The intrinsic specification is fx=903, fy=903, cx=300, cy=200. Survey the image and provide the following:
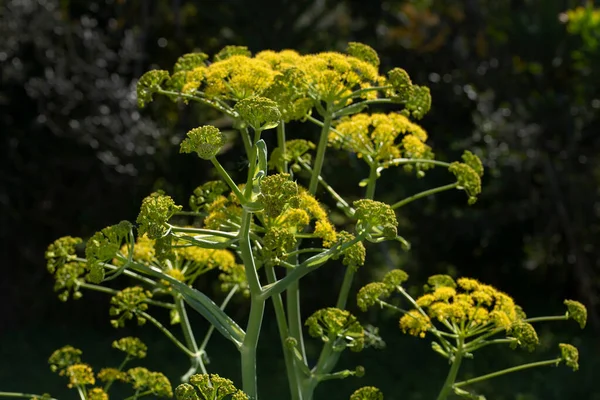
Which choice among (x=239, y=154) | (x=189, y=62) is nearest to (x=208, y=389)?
(x=189, y=62)

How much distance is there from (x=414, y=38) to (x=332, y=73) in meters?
7.26

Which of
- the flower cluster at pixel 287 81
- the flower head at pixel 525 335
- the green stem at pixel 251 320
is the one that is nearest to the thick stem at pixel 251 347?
the green stem at pixel 251 320

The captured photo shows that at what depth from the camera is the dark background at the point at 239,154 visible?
6.77 metres

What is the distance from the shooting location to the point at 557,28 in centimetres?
712

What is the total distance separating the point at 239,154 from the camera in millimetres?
6527

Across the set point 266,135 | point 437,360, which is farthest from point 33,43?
point 437,360

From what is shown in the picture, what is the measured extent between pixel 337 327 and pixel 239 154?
423 centimetres

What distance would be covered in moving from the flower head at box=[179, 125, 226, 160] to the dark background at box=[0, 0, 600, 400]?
14.7 feet

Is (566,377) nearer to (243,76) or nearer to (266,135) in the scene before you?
(266,135)

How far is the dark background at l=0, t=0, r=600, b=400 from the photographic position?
22.2 ft

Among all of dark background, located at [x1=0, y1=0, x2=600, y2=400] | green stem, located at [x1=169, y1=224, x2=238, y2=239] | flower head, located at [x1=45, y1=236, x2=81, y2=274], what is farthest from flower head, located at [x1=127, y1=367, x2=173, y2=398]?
dark background, located at [x1=0, y1=0, x2=600, y2=400]

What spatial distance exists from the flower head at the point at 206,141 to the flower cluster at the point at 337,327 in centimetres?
63

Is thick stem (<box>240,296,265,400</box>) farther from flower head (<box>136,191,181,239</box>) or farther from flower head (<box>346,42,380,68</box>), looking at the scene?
flower head (<box>346,42,380,68</box>)

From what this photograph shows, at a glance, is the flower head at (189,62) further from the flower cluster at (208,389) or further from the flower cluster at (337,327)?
the flower cluster at (208,389)
